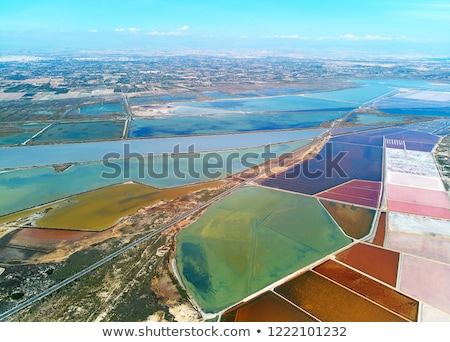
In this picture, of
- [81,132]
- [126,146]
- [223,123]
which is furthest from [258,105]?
[81,132]

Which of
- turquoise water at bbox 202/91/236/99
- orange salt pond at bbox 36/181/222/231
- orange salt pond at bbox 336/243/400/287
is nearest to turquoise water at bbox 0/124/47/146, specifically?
orange salt pond at bbox 36/181/222/231

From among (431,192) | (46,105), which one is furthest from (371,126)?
(46,105)

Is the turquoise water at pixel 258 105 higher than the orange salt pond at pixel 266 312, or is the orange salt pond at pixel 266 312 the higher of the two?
the turquoise water at pixel 258 105

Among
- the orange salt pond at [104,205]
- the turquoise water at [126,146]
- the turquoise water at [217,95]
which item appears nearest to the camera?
the orange salt pond at [104,205]

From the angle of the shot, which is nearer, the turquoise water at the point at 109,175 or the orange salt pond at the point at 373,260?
the orange salt pond at the point at 373,260

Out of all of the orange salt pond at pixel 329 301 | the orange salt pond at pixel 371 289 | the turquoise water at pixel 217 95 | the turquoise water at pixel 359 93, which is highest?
the turquoise water at pixel 359 93

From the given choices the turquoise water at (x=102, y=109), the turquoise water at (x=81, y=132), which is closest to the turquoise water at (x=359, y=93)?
the turquoise water at (x=102, y=109)

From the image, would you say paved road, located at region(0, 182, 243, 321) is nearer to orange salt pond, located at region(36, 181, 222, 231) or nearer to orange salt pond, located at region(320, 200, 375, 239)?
orange salt pond, located at region(36, 181, 222, 231)

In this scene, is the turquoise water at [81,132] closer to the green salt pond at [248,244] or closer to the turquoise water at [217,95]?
the green salt pond at [248,244]

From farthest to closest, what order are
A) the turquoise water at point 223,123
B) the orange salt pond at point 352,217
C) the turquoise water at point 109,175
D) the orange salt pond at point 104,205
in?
1. the turquoise water at point 223,123
2. the turquoise water at point 109,175
3. the orange salt pond at point 104,205
4. the orange salt pond at point 352,217
